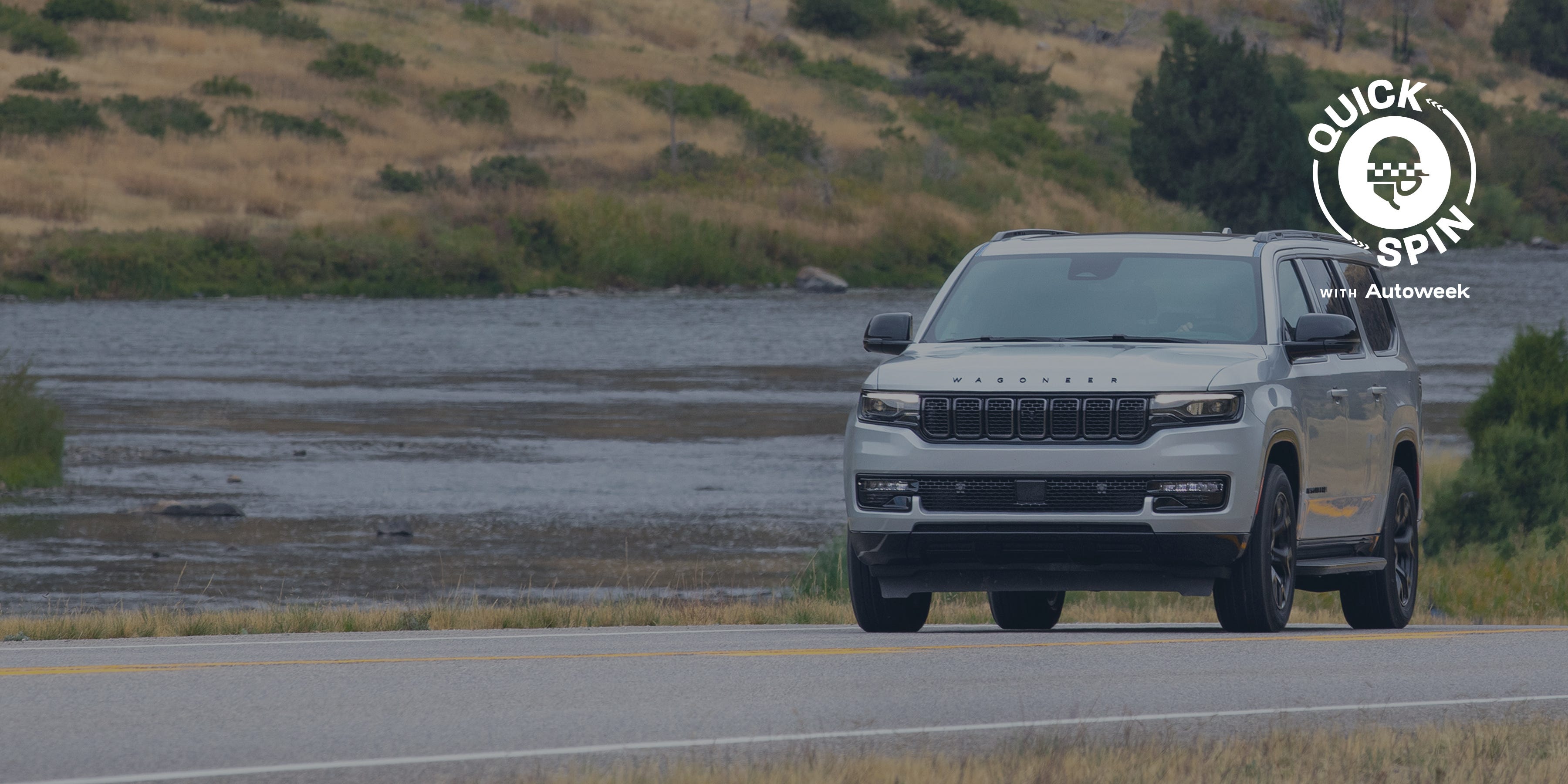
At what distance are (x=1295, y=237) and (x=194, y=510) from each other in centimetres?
1760

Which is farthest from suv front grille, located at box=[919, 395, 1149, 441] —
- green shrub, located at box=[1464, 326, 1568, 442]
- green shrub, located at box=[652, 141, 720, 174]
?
green shrub, located at box=[652, 141, 720, 174]

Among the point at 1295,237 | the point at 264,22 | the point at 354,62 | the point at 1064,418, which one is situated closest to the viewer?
the point at 1064,418

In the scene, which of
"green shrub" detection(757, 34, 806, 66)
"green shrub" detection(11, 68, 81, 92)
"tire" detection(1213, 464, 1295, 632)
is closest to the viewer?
"tire" detection(1213, 464, 1295, 632)

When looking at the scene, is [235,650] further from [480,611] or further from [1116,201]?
[1116,201]

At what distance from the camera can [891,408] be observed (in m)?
11.7

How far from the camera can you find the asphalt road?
28.4 feet

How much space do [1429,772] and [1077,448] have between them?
3401 mm

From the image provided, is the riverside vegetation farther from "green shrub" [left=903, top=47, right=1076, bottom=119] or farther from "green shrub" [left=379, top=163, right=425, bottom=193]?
"green shrub" [left=903, top=47, right=1076, bottom=119]

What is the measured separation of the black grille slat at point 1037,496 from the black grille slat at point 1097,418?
215 mm

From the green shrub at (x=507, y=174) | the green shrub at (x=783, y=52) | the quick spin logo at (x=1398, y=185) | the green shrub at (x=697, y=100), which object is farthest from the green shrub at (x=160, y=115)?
the quick spin logo at (x=1398, y=185)

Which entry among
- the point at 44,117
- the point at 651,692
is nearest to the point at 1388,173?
the point at 44,117

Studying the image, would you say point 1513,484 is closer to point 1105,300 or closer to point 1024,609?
point 1024,609

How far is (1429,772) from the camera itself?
325 inches

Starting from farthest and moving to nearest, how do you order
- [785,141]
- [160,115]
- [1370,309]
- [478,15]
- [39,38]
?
1. [478,15]
2. [39,38]
3. [785,141]
4. [160,115]
5. [1370,309]
